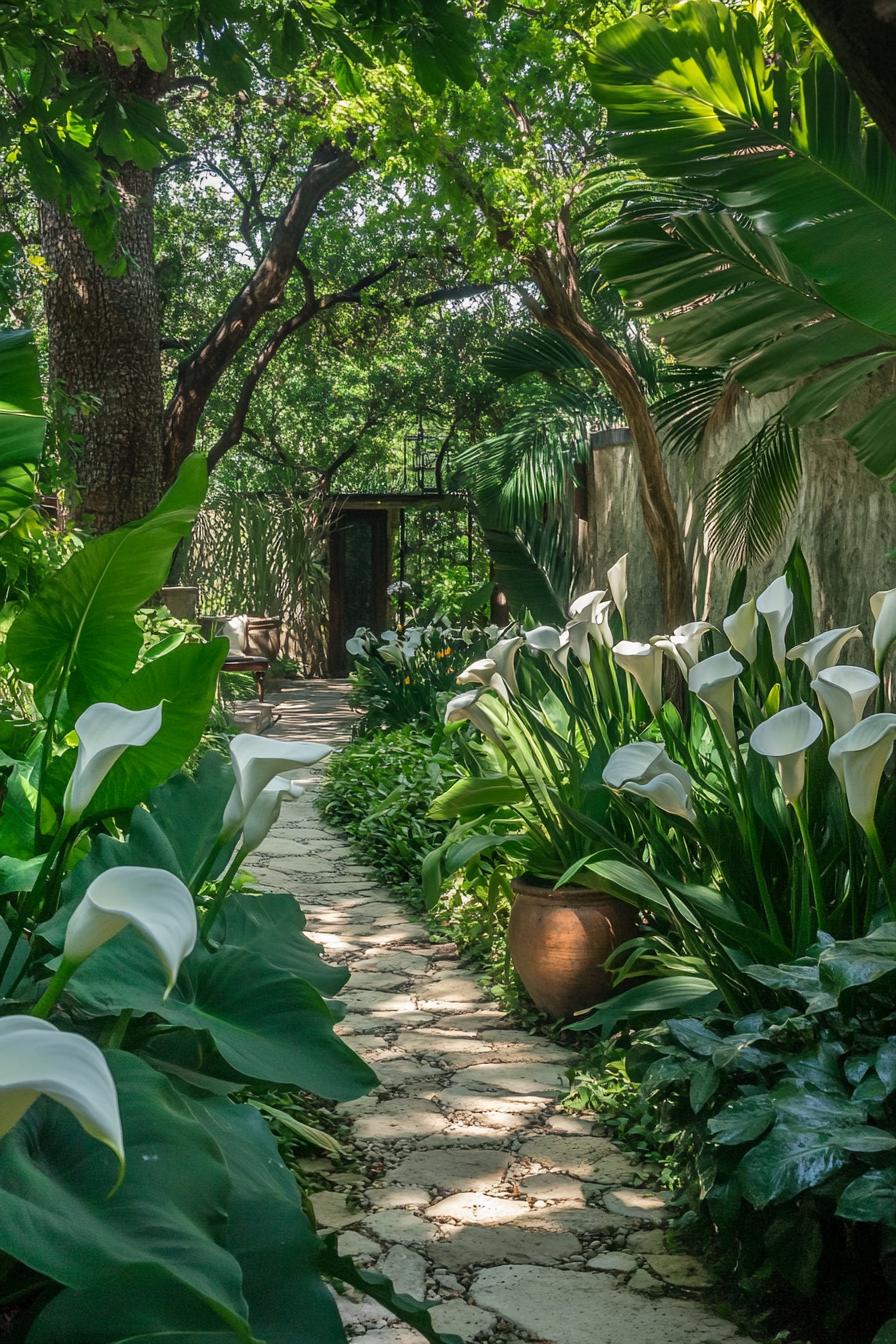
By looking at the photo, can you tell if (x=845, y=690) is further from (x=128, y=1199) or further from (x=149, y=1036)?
(x=128, y=1199)

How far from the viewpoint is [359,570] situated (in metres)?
17.9

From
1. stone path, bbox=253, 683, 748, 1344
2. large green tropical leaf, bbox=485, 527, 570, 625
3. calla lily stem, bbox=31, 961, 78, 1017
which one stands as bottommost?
stone path, bbox=253, 683, 748, 1344

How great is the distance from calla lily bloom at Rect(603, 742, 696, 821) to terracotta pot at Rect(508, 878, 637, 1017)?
1370 mm

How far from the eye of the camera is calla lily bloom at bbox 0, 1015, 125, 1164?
0.62m

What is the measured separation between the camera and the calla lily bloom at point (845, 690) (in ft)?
7.54

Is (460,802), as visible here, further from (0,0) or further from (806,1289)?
(0,0)

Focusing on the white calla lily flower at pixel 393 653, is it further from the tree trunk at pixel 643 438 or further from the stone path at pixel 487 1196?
the stone path at pixel 487 1196

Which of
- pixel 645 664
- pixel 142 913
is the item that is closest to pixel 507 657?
pixel 645 664

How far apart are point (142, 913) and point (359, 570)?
17.2m

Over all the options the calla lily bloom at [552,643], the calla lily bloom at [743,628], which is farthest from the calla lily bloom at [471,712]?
the calla lily bloom at [743,628]

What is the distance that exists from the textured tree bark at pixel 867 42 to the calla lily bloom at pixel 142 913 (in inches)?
41.4

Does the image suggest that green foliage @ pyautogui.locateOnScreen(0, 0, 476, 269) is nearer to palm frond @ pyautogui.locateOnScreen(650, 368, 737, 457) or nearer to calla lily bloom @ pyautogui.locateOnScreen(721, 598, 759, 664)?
calla lily bloom @ pyautogui.locateOnScreen(721, 598, 759, 664)

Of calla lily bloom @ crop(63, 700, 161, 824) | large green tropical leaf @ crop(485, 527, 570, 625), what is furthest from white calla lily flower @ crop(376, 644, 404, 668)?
calla lily bloom @ crop(63, 700, 161, 824)

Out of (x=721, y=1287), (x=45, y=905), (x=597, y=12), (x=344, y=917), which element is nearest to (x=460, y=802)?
(x=344, y=917)
